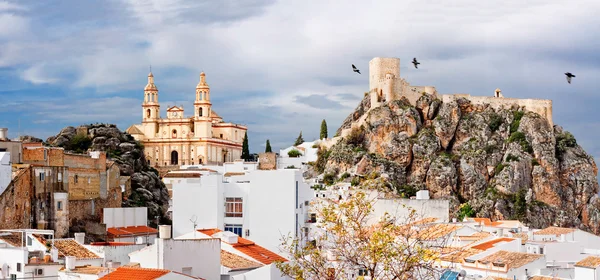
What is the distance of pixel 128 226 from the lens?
6019cm

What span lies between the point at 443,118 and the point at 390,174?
12952mm

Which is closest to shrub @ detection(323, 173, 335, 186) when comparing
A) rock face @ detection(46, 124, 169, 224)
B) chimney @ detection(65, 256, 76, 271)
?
rock face @ detection(46, 124, 169, 224)

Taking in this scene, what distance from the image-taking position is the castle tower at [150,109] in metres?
133

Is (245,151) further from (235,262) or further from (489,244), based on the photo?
(235,262)

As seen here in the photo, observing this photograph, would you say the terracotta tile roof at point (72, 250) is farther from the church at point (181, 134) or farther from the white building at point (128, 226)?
the church at point (181, 134)

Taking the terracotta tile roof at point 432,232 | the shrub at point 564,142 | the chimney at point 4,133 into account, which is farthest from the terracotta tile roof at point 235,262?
the shrub at point 564,142

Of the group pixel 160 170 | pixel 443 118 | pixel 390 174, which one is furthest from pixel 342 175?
pixel 160 170

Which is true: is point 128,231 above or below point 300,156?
below

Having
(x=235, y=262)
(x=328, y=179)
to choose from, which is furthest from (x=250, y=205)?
(x=328, y=179)

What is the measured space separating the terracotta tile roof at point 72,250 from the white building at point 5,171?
832cm

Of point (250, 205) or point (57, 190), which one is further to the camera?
point (57, 190)

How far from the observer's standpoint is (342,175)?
11162 cm

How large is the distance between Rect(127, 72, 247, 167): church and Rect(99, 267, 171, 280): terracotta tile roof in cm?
9956

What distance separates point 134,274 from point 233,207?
2259 centimetres
